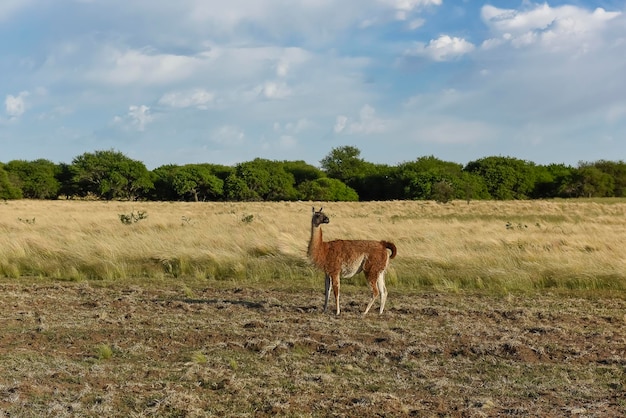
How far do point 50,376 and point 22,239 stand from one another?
42.2 feet

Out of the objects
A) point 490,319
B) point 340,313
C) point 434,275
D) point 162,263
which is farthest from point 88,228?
point 490,319

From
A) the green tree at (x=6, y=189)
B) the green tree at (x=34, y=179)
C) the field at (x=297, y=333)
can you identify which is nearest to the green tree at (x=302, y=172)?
the green tree at (x=34, y=179)

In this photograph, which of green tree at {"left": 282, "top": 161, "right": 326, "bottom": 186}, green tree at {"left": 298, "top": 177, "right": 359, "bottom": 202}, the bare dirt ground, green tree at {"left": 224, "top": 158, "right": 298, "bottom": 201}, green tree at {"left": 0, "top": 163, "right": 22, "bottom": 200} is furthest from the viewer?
green tree at {"left": 282, "top": 161, "right": 326, "bottom": 186}

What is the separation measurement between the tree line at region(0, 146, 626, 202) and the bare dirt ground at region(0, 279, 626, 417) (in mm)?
68401

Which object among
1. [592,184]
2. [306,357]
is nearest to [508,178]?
[592,184]

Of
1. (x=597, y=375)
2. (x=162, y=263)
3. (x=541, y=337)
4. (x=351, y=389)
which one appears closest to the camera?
(x=351, y=389)

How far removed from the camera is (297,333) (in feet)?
27.5

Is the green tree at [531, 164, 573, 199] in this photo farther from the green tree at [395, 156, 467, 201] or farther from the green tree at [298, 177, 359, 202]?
the green tree at [298, 177, 359, 202]

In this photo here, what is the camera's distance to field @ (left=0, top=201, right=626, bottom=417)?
574cm

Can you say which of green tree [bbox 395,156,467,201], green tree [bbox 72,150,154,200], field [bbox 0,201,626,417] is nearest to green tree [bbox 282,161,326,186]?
green tree [bbox 395,156,467,201]

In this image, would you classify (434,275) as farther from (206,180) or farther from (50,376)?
(206,180)

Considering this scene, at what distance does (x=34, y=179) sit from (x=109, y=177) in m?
9.47

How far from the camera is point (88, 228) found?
75.5ft

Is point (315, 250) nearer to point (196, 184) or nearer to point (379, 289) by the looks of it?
point (379, 289)
